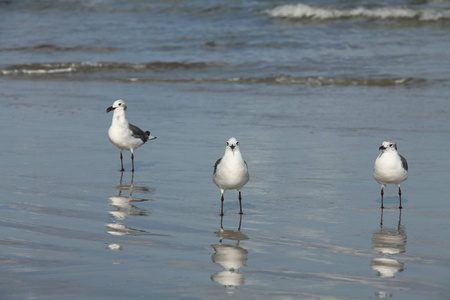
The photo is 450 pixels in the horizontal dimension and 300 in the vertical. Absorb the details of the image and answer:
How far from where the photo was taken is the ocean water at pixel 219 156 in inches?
212

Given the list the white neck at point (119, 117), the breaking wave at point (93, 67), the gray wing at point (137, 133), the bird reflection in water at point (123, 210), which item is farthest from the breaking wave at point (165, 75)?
the bird reflection in water at point (123, 210)

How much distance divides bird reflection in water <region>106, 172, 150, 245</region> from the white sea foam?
18353 mm

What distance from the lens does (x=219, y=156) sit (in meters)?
9.93

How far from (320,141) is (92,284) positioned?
20.0ft

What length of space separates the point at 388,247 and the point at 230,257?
1.24 m

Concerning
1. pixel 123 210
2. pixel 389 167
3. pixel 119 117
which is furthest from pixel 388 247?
pixel 119 117

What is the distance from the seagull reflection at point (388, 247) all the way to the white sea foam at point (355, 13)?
753 inches

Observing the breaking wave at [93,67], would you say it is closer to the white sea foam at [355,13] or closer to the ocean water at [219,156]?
the ocean water at [219,156]

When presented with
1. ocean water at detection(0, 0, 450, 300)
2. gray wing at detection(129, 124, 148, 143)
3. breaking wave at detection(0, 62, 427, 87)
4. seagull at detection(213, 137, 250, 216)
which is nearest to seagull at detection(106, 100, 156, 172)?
gray wing at detection(129, 124, 148, 143)

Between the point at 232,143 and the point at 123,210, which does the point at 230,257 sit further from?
the point at 123,210

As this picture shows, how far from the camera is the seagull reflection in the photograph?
18.2 ft

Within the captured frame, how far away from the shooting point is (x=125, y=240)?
245 inches

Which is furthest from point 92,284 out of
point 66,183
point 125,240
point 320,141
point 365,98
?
point 365,98

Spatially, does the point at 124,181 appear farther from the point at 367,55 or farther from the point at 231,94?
the point at 367,55
